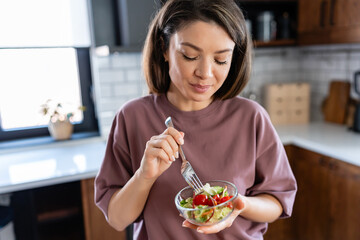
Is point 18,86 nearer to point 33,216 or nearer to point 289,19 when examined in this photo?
point 33,216

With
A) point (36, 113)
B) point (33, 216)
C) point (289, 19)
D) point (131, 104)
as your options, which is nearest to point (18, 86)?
point (36, 113)

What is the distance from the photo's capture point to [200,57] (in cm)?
84

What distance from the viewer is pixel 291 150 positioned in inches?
86.2

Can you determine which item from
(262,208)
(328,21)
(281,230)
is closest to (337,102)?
(328,21)

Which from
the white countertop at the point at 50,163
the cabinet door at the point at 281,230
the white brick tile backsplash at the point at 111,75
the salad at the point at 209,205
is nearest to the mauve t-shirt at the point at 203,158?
the salad at the point at 209,205

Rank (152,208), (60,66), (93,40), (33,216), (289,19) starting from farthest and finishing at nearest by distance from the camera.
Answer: (289,19)
(60,66)
(93,40)
(33,216)
(152,208)

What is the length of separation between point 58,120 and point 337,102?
2097 mm

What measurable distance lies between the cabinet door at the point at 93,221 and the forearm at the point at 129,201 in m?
0.85

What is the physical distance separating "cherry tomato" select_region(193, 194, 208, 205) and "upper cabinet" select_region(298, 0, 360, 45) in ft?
5.62

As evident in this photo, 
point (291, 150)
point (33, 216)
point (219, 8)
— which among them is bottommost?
point (33, 216)

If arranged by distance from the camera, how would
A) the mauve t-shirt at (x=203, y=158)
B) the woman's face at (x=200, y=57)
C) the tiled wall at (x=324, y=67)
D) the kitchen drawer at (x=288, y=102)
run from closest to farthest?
the woman's face at (x=200, y=57) < the mauve t-shirt at (x=203, y=158) < the tiled wall at (x=324, y=67) < the kitchen drawer at (x=288, y=102)

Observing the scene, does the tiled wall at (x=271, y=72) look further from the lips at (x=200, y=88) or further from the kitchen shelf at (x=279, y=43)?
the lips at (x=200, y=88)

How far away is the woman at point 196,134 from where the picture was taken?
2.80 feet

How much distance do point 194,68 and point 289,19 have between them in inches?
81.9
